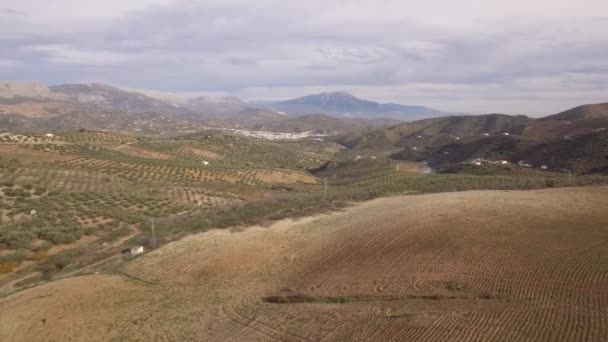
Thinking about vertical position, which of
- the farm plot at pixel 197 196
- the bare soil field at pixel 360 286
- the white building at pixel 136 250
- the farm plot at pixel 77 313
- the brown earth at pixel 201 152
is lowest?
the brown earth at pixel 201 152

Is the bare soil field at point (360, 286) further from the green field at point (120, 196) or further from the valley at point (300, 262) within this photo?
the green field at point (120, 196)

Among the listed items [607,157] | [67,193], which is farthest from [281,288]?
[607,157]

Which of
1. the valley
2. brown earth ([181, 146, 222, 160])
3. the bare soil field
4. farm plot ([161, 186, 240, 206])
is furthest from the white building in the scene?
brown earth ([181, 146, 222, 160])

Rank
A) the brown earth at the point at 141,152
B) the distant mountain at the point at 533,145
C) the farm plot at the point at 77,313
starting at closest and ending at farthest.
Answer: the farm plot at the point at 77,313 → the distant mountain at the point at 533,145 → the brown earth at the point at 141,152

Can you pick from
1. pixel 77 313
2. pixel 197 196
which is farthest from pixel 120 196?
pixel 77 313

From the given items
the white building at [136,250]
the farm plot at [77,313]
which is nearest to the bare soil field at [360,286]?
the farm plot at [77,313]

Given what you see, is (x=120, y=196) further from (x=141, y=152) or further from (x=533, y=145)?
(x=533, y=145)

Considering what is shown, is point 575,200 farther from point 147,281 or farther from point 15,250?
point 15,250

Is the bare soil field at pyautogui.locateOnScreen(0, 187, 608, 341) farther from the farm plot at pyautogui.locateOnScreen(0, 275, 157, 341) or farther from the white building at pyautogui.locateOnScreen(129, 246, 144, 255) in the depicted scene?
the white building at pyautogui.locateOnScreen(129, 246, 144, 255)
